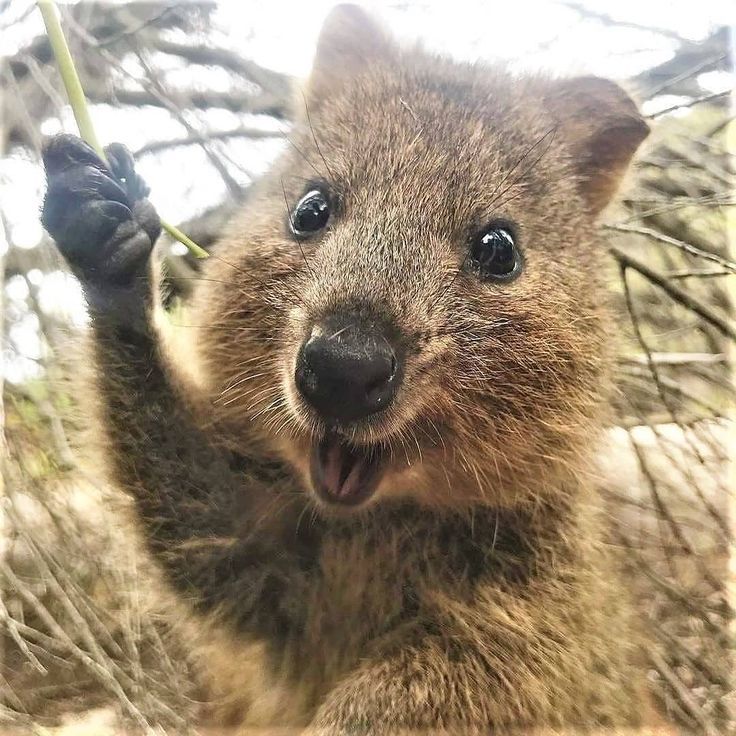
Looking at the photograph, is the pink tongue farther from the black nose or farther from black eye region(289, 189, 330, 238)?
black eye region(289, 189, 330, 238)

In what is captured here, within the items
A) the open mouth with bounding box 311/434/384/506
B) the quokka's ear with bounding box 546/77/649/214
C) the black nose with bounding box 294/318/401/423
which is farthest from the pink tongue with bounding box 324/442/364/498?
the quokka's ear with bounding box 546/77/649/214

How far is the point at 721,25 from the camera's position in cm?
154

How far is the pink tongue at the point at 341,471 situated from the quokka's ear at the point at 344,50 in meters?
0.88

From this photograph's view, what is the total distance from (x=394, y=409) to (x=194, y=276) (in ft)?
2.40

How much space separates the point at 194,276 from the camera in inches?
67.1

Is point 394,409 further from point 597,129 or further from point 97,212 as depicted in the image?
point 597,129

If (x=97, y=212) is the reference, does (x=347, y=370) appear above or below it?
below

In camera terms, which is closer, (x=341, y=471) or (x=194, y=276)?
(x=341, y=471)

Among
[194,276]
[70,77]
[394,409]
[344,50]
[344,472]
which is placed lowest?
[344,472]

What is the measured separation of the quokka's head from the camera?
3.99 ft

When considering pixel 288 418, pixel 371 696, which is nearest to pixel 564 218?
pixel 288 418

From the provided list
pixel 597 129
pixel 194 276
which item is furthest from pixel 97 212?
pixel 597 129

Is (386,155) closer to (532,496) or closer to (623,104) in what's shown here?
(623,104)

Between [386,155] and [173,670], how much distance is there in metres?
1.34
